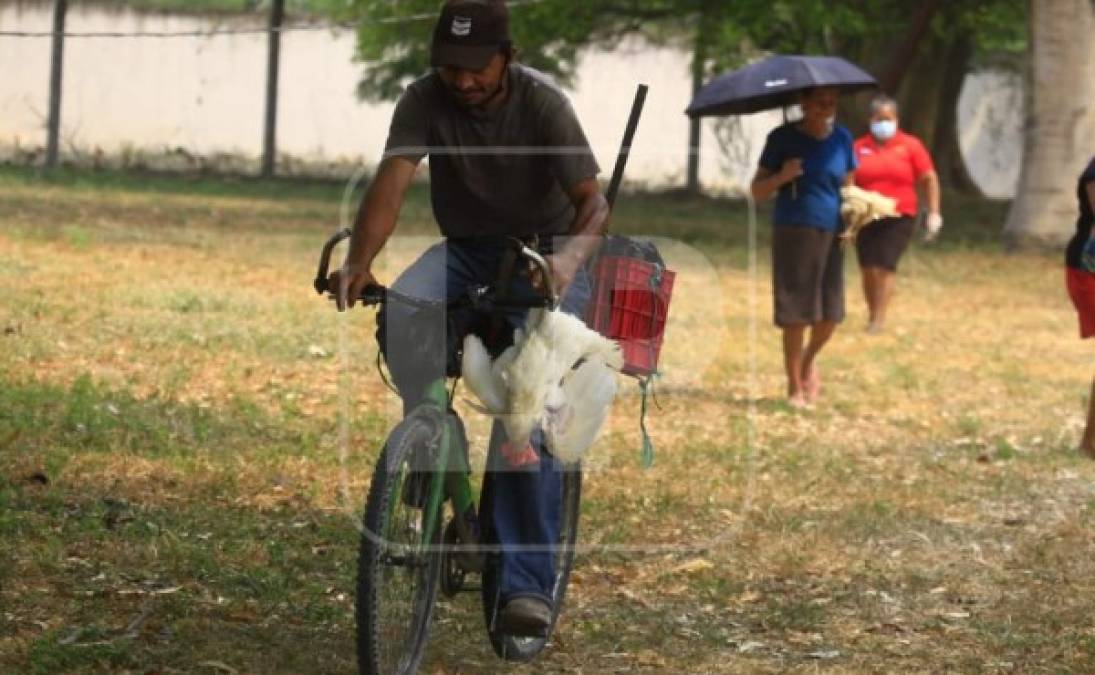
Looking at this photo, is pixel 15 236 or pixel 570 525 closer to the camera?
pixel 570 525

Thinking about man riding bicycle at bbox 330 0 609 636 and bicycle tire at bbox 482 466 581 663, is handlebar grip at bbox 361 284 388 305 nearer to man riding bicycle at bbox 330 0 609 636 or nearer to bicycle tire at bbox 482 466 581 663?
man riding bicycle at bbox 330 0 609 636

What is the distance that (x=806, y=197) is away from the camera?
44.4ft

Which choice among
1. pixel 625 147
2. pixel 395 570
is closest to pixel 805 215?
pixel 625 147

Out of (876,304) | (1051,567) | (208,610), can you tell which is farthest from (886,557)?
(876,304)

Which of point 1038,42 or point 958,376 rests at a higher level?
point 1038,42

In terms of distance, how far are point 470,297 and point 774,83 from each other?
7.34 m

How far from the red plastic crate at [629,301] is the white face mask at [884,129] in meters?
10.9

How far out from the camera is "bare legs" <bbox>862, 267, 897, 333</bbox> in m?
18.3

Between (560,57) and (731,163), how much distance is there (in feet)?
10.5

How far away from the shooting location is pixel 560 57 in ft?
116

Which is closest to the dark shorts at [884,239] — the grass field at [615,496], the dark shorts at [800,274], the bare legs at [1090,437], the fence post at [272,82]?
the grass field at [615,496]

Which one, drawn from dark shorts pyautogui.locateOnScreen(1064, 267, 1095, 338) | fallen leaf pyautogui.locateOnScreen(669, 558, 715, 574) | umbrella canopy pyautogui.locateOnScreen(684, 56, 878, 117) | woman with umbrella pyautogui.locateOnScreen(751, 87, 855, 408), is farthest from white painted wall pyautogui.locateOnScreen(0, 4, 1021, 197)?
fallen leaf pyautogui.locateOnScreen(669, 558, 715, 574)

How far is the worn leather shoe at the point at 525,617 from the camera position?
6898mm

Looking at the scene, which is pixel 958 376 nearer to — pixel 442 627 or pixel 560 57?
pixel 442 627
